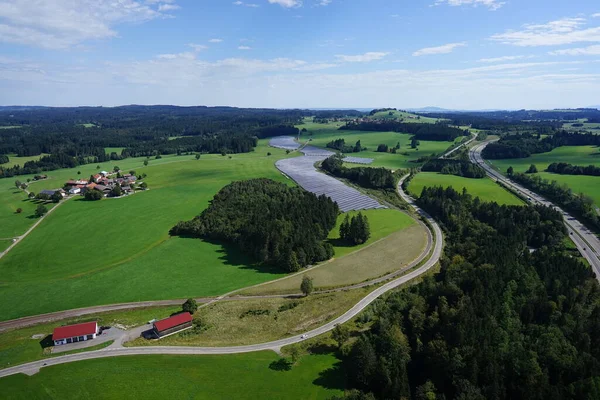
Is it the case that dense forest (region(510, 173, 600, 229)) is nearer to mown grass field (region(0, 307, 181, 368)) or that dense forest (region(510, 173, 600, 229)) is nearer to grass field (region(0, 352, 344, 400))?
grass field (region(0, 352, 344, 400))

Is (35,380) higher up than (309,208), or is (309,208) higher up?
(309,208)

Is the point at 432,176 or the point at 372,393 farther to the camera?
the point at 432,176

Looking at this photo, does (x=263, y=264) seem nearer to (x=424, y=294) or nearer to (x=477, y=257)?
(x=424, y=294)

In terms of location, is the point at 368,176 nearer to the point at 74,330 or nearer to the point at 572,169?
the point at 572,169

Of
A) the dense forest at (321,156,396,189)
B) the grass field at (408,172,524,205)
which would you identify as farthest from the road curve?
the dense forest at (321,156,396,189)

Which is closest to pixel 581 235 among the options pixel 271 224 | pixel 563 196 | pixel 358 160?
pixel 563 196

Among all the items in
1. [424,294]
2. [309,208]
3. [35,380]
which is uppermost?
[309,208]

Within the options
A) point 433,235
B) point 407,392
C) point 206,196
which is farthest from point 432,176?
point 407,392

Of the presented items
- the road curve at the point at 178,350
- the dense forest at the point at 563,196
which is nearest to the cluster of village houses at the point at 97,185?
the road curve at the point at 178,350
